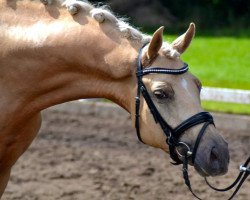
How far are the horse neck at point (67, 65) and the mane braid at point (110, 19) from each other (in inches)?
1.7

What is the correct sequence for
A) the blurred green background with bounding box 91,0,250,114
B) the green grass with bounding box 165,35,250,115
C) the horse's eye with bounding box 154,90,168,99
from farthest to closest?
the blurred green background with bounding box 91,0,250,114
the green grass with bounding box 165,35,250,115
the horse's eye with bounding box 154,90,168,99

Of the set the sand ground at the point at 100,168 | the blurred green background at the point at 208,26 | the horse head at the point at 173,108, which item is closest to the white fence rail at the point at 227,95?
the sand ground at the point at 100,168

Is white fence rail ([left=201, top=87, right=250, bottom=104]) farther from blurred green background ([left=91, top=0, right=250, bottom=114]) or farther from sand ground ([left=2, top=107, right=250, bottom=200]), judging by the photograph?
blurred green background ([left=91, top=0, right=250, bottom=114])

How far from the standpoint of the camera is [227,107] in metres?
11.2

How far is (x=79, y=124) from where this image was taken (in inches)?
418

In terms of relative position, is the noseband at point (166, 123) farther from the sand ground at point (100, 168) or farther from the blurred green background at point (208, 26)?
the blurred green background at point (208, 26)

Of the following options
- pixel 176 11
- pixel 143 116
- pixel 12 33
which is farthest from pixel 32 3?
pixel 176 11

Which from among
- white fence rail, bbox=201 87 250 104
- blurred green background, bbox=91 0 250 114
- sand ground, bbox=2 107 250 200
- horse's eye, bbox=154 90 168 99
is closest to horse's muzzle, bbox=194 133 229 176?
horse's eye, bbox=154 90 168 99

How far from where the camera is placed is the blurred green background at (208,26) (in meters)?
14.6

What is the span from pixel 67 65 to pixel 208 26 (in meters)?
15.6

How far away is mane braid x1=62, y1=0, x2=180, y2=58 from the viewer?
15.7 feet

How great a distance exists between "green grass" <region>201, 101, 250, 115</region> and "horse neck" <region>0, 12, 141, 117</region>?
6098mm

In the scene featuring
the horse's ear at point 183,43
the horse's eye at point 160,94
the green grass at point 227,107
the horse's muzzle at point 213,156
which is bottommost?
the green grass at point 227,107

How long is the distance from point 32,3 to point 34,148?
4.33m
